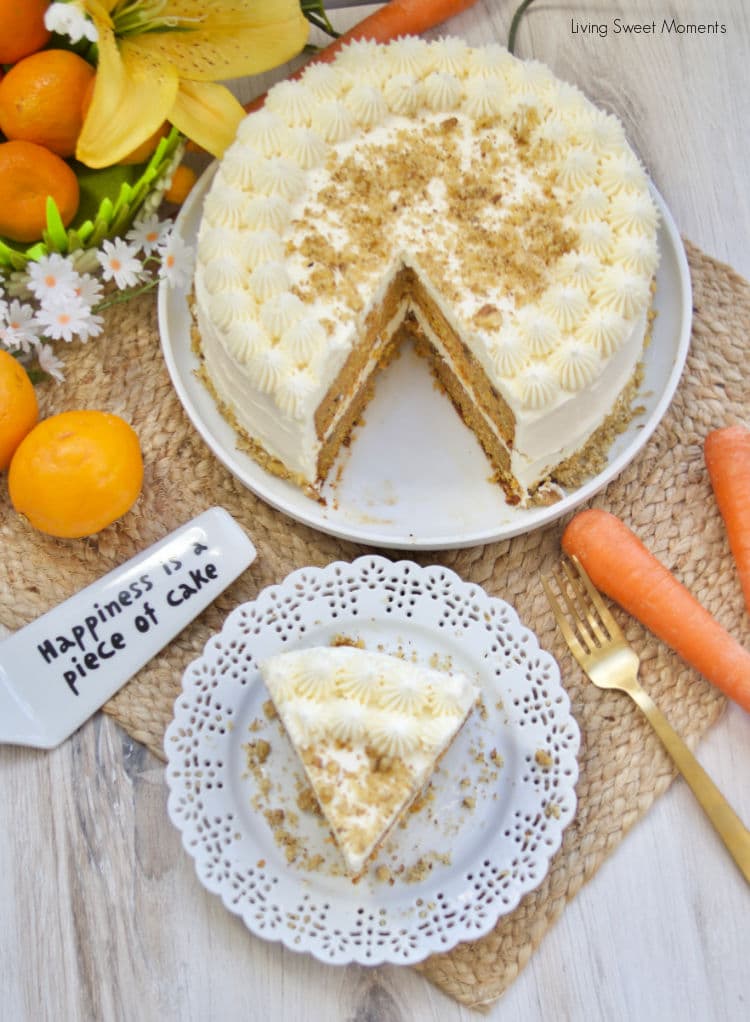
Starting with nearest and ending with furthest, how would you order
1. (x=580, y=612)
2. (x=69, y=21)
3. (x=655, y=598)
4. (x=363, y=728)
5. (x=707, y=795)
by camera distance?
(x=363, y=728), (x=69, y=21), (x=707, y=795), (x=655, y=598), (x=580, y=612)

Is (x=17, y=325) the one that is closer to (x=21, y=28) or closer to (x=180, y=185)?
(x=180, y=185)

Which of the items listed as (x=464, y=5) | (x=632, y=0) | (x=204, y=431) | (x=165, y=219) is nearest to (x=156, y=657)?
(x=204, y=431)

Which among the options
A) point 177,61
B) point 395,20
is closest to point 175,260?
point 177,61

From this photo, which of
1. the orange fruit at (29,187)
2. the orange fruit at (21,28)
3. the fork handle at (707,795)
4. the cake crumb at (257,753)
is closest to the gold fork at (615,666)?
the fork handle at (707,795)

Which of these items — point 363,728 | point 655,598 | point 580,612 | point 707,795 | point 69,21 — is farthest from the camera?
point 580,612

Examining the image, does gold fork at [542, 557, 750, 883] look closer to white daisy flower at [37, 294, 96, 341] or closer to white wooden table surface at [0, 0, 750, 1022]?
white wooden table surface at [0, 0, 750, 1022]

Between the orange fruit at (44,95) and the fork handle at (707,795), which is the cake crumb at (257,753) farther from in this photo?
the orange fruit at (44,95)
